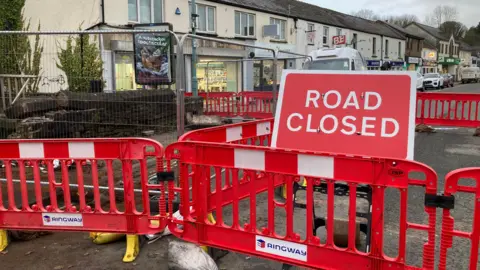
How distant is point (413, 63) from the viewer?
174ft

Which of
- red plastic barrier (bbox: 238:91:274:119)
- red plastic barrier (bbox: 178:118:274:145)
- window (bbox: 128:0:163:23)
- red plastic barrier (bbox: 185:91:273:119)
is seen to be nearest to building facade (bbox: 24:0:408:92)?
window (bbox: 128:0:163:23)

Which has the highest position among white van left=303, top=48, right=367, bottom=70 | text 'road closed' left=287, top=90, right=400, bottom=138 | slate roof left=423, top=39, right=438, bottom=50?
slate roof left=423, top=39, right=438, bottom=50

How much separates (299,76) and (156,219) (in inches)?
79.4

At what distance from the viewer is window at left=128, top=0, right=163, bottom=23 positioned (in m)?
17.2

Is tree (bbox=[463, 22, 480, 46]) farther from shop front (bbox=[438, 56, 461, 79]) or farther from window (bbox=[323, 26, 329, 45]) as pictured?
window (bbox=[323, 26, 329, 45])

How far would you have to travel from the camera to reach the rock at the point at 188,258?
3441 mm

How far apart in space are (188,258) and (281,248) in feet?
2.64

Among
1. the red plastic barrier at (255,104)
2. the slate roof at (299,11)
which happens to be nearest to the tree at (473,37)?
the slate roof at (299,11)

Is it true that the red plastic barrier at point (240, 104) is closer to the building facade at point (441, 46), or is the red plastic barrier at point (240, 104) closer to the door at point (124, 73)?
the door at point (124, 73)

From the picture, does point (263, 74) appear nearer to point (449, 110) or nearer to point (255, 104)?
point (255, 104)

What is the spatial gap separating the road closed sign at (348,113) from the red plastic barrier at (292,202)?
0.55 meters

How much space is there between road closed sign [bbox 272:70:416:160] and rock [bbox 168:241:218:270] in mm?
1271

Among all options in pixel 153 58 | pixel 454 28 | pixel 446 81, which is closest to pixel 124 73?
pixel 153 58

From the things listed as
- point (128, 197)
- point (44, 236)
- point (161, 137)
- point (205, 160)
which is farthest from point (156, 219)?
point (161, 137)
